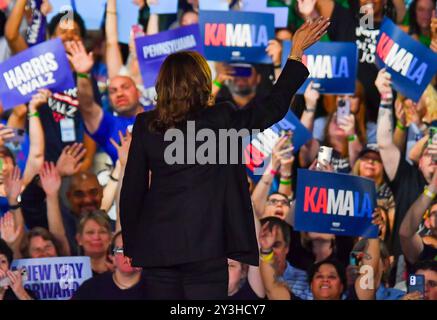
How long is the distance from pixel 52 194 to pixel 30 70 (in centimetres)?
69

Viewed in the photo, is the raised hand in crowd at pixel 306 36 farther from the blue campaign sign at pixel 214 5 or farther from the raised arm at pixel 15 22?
the raised arm at pixel 15 22

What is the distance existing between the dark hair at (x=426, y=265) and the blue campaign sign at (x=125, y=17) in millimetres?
2035

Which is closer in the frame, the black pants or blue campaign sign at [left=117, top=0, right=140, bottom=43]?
the black pants

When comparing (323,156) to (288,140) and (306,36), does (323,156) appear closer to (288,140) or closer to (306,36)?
(288,140)

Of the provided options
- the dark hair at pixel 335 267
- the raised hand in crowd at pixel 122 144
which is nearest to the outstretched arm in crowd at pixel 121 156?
the raised hand in crowd at pixel 122 144

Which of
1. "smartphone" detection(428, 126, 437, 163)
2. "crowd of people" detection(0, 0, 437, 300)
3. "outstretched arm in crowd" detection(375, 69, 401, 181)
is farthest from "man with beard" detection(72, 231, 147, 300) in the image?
"smartphone" detection(428, 126, 437, 163)

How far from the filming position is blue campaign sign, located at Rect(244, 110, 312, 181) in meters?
5.35

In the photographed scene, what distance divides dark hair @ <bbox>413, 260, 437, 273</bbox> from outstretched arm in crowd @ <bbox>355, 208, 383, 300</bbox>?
8.2 inches

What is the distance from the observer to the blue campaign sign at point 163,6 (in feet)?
17.6

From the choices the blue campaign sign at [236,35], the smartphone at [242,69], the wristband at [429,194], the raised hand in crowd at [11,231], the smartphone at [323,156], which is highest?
the blue campaign sign at [236,35]

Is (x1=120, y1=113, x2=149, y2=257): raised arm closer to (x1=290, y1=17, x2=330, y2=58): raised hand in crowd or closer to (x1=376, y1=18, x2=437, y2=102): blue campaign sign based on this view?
(x1=290, y1=17, x2=330, y2=58): raised hand in crowd

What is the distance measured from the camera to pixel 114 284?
5312mm

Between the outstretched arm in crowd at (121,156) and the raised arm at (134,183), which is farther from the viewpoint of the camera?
the outstretched arm in crowd at (121,156)

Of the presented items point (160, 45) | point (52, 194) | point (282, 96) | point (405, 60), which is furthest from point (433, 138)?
point (282, 96)
